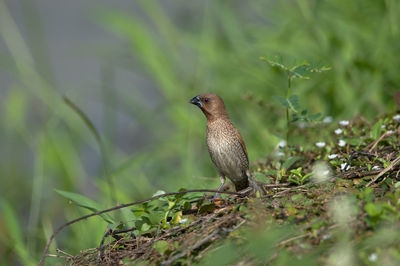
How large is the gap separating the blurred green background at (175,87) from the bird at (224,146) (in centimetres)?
97

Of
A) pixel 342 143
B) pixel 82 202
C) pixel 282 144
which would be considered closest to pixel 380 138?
pixel 342 143

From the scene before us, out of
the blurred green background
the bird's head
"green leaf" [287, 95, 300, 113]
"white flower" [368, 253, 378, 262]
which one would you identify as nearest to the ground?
"white flower" [368, 253, 378, 262]

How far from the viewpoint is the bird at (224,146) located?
3.83 meters

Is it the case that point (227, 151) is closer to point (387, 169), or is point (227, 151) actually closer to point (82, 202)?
point (82, 202)

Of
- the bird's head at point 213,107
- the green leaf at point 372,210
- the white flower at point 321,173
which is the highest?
the bird's head at point 213,107

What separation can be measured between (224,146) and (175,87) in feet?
8.15

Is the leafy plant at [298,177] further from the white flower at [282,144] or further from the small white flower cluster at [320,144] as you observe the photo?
the white flower at [282,144]

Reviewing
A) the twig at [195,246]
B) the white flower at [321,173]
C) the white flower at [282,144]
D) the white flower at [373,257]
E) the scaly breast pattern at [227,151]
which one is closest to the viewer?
the white flower at [373,257]

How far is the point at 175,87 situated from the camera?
6230mm

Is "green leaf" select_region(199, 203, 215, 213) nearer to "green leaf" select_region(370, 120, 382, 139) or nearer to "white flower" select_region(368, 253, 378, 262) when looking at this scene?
"white flower" select_region(368, 253, 378, 262)

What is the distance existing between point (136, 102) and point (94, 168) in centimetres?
184

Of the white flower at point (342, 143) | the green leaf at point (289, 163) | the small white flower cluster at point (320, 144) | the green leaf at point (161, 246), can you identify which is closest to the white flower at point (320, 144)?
the small white flower cluster at point (320, 144)

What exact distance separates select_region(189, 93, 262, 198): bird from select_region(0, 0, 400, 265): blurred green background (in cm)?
97

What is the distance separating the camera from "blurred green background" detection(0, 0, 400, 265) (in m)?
5.18
